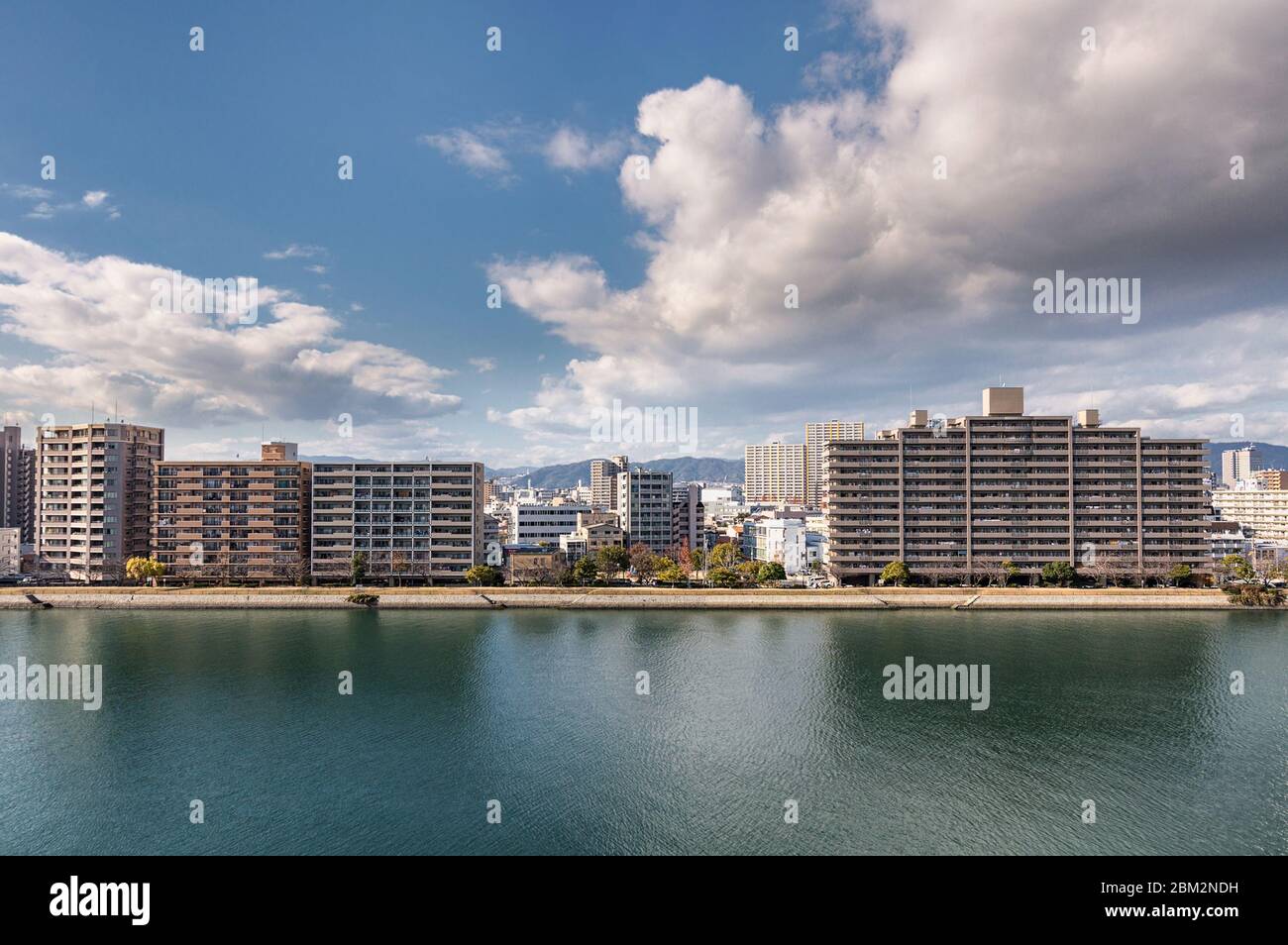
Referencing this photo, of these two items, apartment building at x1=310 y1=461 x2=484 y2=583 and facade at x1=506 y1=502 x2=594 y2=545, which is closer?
apartment building at x1=310 y1=461 x2=484 y2=583

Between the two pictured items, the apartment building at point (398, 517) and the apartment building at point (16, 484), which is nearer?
the apartment building at point (398, 517)

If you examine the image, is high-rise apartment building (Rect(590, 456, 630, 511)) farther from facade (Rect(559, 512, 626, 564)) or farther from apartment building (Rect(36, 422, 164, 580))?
apartment building (Rect(36, 422, 164, 580))

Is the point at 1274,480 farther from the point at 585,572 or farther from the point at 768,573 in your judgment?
the point at 585,572

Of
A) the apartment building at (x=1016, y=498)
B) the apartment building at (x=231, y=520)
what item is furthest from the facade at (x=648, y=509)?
the apartment building at (x=231, y=520)

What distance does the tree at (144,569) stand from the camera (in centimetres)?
4950

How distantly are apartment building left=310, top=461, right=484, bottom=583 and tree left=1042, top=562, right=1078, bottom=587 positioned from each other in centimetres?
4886

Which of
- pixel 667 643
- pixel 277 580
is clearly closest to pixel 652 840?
pixel 667 643

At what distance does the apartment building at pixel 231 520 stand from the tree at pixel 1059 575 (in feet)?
208

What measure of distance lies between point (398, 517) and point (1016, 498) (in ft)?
181

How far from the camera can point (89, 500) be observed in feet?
178

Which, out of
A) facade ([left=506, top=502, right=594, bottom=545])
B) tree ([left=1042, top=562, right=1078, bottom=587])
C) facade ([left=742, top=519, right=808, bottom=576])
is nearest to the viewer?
tree ([left=1042, top=562, right=1078, bottom=587])

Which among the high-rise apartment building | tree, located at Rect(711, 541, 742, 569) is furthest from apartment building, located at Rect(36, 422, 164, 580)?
the high-rise apartment building

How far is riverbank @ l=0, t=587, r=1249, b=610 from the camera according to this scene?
148 feet

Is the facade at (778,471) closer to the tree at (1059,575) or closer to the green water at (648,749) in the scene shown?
the tree at (1059,575)
